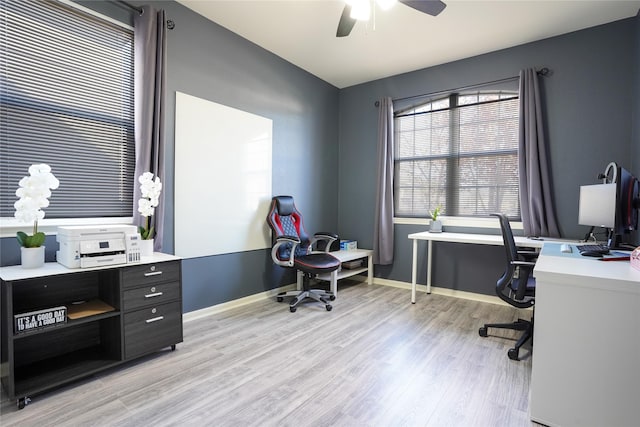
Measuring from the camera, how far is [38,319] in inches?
69.3

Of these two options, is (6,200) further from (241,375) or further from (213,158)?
(241,375)

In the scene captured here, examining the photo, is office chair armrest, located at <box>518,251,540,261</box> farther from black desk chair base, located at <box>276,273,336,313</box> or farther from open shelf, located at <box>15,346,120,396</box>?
open shelf, located at <box>15,346,120,396</box>

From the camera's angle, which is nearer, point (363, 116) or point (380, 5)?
point (380, 5)

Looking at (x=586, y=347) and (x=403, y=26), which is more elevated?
(x=403, y=26)

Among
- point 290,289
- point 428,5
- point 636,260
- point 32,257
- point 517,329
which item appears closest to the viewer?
point 636,260

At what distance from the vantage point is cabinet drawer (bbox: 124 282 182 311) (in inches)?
81.6

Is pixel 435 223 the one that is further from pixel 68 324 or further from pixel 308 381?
pixel 68 324

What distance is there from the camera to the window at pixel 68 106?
6.57 ft

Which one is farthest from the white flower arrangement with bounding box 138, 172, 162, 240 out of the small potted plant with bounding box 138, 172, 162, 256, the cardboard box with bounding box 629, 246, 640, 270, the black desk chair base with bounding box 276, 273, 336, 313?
the cardboard box with bounding box 629, 246, 640, 270

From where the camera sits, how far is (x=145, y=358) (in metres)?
2.22

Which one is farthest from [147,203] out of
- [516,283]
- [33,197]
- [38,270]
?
[516,283]

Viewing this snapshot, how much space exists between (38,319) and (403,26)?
3630 mm

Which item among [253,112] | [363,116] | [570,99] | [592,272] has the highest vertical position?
[363,116]

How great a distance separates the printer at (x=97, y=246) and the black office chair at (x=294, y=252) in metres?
1.42
